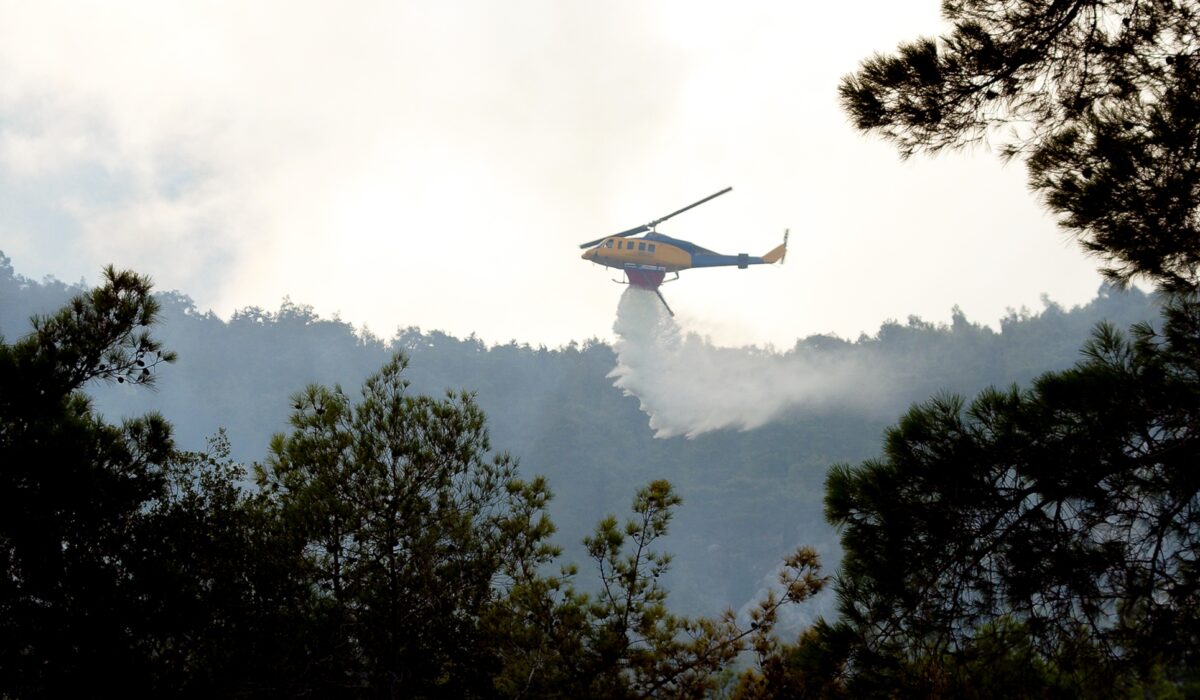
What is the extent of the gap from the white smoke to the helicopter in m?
36.0

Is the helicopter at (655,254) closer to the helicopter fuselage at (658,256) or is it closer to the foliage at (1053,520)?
the helicopter fuselage at (658,256)

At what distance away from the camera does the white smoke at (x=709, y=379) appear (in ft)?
325

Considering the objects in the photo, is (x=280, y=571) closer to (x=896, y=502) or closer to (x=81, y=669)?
(x=81, y=669)

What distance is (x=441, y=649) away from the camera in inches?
336

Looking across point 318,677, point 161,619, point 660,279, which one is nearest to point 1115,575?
point 318,677

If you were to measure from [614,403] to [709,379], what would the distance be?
10234 mm

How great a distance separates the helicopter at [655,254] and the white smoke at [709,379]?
35991 mm

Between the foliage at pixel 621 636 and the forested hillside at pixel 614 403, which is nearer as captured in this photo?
the foliage at pixel 621 636

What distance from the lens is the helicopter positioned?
191ft

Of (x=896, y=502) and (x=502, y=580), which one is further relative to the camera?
(x=502, y=580)

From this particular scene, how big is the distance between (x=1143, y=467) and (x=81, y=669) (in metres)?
7.06

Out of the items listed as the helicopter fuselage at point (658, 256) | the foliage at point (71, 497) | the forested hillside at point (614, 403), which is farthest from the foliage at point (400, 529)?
the forested hillside at point (614, 403)

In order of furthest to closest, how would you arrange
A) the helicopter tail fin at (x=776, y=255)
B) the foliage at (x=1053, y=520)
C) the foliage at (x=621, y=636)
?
the helicopter tail fin at (x=776, y=255) → the foliage at (x=621, y=636) → the foliage at (x=1053, y=520)

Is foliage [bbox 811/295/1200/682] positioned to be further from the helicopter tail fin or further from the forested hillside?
the forested hillside
